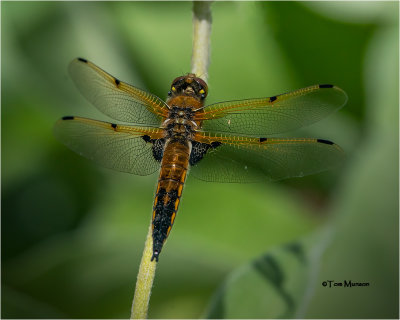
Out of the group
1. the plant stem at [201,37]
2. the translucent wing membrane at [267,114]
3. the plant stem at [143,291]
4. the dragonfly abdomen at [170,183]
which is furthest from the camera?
the translucent wing membrane at [267,114]

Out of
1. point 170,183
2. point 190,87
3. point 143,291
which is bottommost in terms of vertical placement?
point 143,291

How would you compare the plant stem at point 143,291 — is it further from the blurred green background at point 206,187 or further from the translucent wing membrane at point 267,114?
the translucent wing membrane at point 267,114

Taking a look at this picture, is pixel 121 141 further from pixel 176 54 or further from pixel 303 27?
pixel 303 27

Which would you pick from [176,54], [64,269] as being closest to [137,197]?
[64,269]

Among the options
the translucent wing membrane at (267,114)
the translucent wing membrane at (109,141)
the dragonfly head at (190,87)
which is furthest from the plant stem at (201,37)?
the translucent wing membrane at (109,141)

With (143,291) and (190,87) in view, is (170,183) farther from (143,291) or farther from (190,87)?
(143,291)

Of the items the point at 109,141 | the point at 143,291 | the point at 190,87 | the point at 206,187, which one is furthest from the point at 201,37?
the point at 206,187

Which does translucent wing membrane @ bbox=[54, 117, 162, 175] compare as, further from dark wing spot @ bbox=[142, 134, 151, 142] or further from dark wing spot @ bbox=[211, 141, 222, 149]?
dark wing spot @ bbox=[211, 141, 222, 149]

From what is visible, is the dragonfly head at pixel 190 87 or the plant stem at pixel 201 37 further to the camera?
the dragonfly head at pixel 190 87
